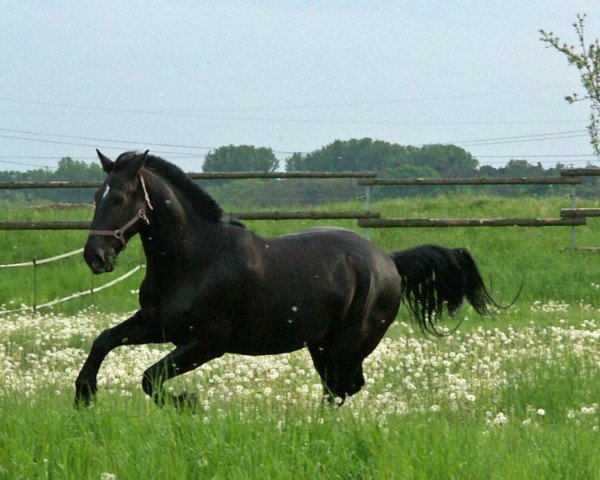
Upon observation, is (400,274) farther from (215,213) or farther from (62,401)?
(62,401)

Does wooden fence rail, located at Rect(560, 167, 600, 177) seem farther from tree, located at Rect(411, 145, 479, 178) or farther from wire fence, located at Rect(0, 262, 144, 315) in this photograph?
tree, located at Rect(411, 145, 479, 178)

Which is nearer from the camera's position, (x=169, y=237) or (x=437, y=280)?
(x=169, y=237)

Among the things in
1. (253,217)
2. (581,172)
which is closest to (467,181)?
(581,172)

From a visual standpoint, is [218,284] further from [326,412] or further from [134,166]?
[326,412]

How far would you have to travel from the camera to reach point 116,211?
6316 millimetres

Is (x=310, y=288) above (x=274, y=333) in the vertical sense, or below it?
above

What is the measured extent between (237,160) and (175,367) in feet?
166

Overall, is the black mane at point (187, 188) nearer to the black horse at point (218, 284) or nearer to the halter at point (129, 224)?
the black horse at point (218, 284)

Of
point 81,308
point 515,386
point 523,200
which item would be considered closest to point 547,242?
point 523,200

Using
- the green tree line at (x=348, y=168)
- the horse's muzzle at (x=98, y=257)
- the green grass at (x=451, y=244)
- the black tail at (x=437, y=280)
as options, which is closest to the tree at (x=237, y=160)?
the green tree line at (x=348, y=168)

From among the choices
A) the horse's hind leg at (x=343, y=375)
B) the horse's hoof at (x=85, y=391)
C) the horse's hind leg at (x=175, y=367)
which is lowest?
the horse's hind leg at (x=343, y=375)

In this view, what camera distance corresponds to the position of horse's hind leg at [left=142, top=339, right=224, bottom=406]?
586 cm

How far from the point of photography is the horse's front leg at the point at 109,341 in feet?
20.3

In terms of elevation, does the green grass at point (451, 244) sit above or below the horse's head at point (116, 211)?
below
